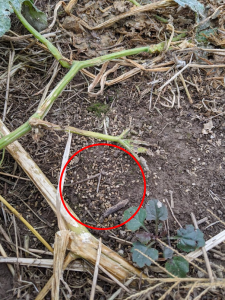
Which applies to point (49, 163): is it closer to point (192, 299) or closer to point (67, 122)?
point (67, 122)

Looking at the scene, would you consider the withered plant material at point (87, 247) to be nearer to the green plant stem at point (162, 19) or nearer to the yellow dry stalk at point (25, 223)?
the yellow dry stalk at point (25, 223)

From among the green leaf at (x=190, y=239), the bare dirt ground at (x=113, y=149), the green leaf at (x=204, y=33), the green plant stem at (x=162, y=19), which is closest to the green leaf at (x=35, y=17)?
the bare dirt ground at (x=113, y=149)

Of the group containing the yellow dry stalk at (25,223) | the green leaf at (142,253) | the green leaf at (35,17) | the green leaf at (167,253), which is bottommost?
the green leaf at (167,253)

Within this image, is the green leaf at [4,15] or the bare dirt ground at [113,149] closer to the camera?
the bare dirt ground at [113,149]

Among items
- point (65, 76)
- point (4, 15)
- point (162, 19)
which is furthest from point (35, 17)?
point (162, 19)

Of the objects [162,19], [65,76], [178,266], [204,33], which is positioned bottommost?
[178,266]

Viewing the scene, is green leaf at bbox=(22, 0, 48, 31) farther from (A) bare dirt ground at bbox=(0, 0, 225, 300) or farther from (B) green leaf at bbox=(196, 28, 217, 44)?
(B) green leaf at bbox=(196, 28, 217, 44)

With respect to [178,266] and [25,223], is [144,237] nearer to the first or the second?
[178,266]
